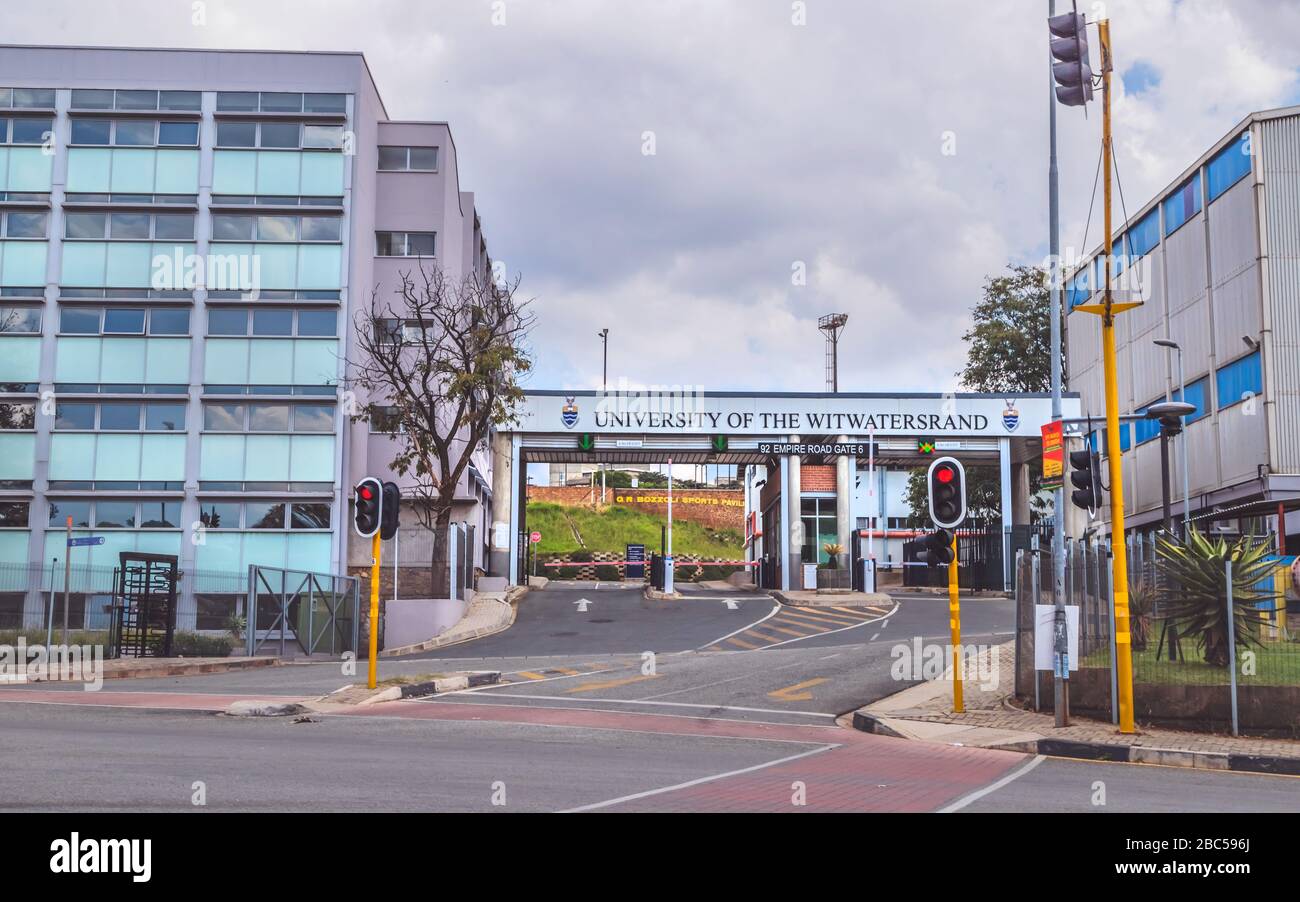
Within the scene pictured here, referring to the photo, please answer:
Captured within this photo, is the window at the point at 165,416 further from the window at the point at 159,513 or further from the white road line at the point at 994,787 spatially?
the white road line at the point at 994,787

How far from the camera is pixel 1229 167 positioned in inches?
1762

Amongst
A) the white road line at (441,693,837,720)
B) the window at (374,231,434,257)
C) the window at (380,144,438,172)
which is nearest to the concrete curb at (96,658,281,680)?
the white road line at (441,693,837,720)

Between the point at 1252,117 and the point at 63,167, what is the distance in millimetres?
39948

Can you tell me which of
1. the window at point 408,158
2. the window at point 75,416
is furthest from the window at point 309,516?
the window at point 408,158

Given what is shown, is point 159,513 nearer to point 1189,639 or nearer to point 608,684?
point 608,684

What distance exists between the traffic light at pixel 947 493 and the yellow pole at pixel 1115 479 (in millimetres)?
1986

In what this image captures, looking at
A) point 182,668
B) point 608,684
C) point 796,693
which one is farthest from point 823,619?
point 182,668

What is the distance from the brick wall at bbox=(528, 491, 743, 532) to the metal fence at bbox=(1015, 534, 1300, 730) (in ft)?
241

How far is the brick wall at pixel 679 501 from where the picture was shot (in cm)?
9319

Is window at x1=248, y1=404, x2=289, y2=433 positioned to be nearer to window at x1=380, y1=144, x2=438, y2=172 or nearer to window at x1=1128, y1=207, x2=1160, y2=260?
window at x1=380, y1=144, x2=438, y2=172

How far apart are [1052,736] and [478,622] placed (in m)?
23.5
